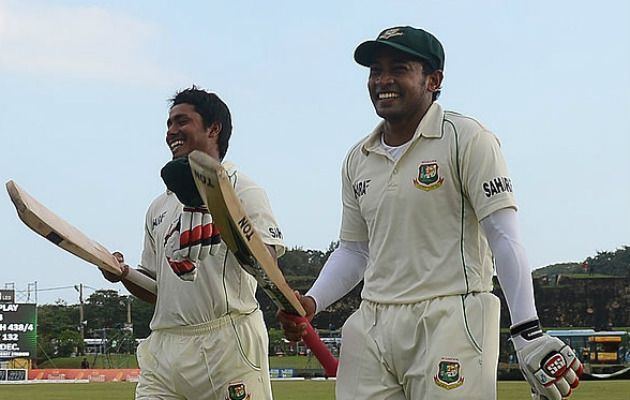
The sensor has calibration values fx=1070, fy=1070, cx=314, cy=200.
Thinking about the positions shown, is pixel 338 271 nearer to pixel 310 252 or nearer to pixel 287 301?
pixel 287 301

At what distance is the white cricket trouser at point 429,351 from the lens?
4.02 metres

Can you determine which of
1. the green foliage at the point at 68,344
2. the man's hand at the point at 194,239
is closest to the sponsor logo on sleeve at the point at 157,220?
the man's hand at the point at 194,239

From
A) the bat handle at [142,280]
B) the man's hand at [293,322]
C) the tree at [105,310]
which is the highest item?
the tree at [105,310]

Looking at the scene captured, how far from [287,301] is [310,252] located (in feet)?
200

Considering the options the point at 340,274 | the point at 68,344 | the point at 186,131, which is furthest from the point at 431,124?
the point at 68,344

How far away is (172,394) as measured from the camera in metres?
5.46

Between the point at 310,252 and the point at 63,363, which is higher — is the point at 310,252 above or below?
above

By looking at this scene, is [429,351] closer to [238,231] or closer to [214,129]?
[238,231]

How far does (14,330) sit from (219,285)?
40.5 m

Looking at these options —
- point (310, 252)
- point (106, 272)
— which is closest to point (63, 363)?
point (310, 252)

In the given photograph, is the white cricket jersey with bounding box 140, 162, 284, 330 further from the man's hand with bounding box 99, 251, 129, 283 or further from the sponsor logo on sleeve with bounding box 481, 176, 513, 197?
the sponsor logo on sleeve with bounding box 481, 176, 513, 197

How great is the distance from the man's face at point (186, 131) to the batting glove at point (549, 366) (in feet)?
7.94

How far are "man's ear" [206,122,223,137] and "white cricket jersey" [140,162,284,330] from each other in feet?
0.74

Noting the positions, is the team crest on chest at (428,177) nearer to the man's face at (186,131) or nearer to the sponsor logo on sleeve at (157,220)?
the man's face at (186,131)
